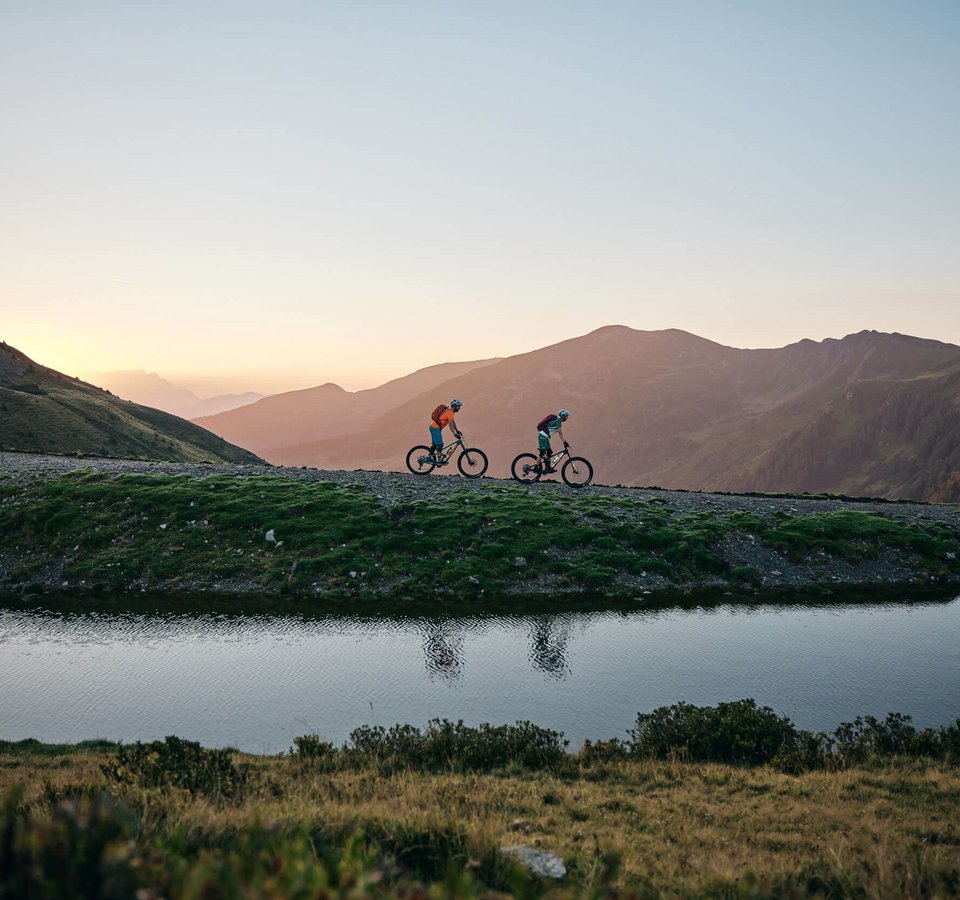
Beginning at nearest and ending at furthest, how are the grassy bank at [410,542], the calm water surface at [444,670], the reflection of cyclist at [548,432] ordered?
the calm water surface at [444,670] → the grassy bank at [410,542] → the reflection of cyclist at [548,432]

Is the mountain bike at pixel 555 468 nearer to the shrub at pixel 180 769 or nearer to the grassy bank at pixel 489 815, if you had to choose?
the grassy bank at pixel 489 815

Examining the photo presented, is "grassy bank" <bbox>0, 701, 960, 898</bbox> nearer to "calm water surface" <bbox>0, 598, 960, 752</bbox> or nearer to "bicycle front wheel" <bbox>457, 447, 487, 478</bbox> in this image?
"calm water surface" <bbox>0, 598, 960, 752</bbox>

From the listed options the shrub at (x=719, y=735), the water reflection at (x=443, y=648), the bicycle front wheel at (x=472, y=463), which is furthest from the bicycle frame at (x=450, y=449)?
the shrub at (x=719, y=735)

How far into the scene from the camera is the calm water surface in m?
14.1

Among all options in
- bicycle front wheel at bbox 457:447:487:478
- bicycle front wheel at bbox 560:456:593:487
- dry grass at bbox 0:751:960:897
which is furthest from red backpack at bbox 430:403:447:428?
dry grass at bbox 0:751:960:897

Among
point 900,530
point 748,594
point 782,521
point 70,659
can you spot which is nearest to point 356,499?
point 70,659

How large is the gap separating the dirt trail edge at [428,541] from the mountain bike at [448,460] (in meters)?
1.12

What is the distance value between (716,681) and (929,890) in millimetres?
10270

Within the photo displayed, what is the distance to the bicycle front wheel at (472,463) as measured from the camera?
116 ft

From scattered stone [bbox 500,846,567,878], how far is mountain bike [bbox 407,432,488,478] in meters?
25.7

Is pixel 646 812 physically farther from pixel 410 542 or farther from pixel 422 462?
pixel 422 462

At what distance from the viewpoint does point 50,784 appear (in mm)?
9031

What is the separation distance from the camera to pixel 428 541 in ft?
91.0

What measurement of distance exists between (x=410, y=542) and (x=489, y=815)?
63.3 feet
